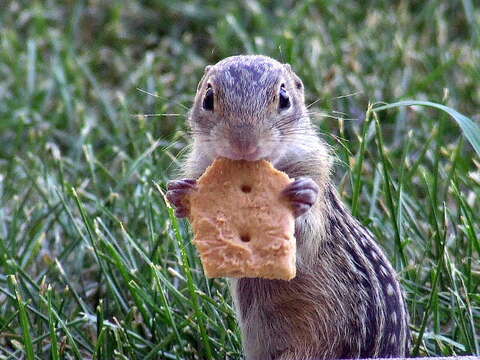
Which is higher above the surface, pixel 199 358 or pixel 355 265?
pixel 355 265

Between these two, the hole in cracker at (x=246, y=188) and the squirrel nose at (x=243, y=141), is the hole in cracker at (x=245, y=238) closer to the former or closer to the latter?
the hole in cracker at (x=246, y=188)

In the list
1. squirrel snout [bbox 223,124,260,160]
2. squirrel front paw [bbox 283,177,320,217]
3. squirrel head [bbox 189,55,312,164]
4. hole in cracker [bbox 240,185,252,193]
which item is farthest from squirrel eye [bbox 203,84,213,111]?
squirrel front paw [bbox 283,177,320,217]

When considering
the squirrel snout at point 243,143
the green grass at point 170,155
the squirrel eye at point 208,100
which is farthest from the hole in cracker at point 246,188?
the green grass at point 170,155

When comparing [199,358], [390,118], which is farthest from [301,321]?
[390,118]

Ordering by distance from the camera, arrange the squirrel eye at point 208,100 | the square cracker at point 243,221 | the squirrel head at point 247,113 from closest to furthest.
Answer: the square cracker at point 243,221 → the squirrel head at point 247,113 → the squirrel eye at point 208,100

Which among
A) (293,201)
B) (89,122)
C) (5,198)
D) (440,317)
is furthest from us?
(89,122)

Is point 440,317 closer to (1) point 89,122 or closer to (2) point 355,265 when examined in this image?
(2) point 355,265

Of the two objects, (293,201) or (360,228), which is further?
(360,228)
